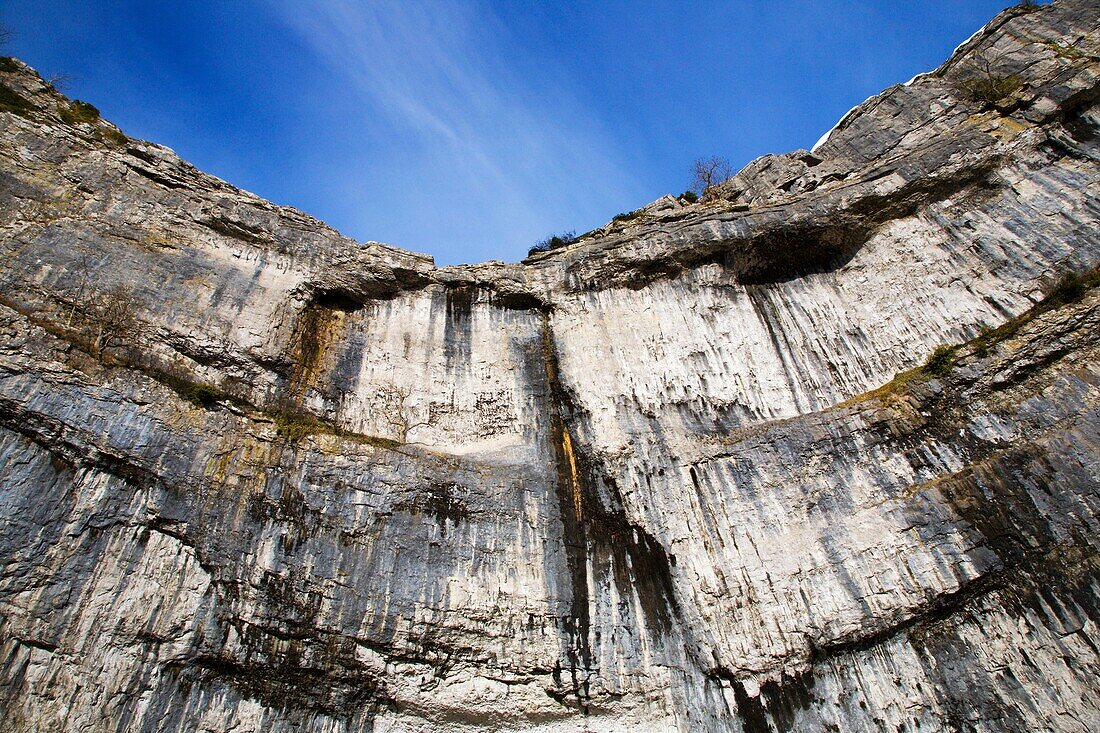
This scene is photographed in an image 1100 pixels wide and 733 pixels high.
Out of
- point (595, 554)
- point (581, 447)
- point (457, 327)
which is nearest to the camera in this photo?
point (595, 554)

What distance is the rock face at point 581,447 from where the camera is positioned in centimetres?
1071

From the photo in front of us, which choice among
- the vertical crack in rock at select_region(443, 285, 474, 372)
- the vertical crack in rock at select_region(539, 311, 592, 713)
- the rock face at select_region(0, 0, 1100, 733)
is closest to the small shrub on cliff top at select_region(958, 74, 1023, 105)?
the rock face at select_region(0, 0, 1100, 733)

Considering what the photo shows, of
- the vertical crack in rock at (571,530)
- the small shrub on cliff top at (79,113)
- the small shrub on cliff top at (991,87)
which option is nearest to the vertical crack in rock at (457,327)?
the vertical crack in rock at (571,530)

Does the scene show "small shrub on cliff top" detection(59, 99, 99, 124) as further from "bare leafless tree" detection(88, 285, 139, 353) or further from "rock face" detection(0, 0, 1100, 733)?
"bare leafless tree" detection(88, 285, 139, 353)

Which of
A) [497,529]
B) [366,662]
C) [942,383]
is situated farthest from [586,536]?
[942,383]

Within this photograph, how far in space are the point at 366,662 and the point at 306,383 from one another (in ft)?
22.0

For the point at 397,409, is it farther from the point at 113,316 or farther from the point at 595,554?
the point at 113,316

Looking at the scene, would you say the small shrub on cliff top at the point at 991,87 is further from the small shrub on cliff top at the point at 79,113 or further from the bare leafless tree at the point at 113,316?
the small shrub on cliff top at the point at 79,113

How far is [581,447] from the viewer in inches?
605

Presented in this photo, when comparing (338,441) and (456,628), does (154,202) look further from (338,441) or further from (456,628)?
(456,628)

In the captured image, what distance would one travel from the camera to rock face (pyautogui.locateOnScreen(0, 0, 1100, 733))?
35.1 ft

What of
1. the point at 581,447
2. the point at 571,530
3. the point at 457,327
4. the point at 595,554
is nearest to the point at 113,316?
the point at 457,327

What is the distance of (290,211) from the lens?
17047 millimetres

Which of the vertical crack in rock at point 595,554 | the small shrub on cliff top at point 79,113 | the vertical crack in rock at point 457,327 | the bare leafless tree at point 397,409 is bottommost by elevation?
the vertical crack in rock at point 595,554
